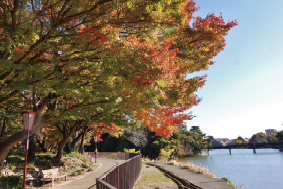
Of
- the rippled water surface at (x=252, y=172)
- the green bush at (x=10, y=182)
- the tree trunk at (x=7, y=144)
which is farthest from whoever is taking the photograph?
the rippled water surface at (x=252, y=172)

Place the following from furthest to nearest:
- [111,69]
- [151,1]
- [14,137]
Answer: [14,137] < [111,69] < [151,1]

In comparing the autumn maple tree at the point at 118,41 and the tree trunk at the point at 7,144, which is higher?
the autumn maple tree at the point at 118,41

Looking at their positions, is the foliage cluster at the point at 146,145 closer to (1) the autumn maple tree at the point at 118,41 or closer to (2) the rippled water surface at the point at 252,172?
(2) the rippled water surface at the point at 252,172

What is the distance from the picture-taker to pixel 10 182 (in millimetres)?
8961

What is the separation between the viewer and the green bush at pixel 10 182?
8613 millimetres

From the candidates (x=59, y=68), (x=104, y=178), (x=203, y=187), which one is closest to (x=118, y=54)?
(x=59, y=68)

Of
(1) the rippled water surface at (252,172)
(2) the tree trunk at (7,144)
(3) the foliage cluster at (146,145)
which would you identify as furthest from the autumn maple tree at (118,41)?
(3) the foliage cluster at (146,145)

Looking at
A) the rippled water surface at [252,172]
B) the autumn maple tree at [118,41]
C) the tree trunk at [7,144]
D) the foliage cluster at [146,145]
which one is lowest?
the rippled water surface at [252,172]

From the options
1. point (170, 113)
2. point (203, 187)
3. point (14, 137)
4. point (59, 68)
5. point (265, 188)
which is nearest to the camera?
point (59, 68)

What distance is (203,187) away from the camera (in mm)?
9188

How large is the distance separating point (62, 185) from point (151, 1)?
10.6 m

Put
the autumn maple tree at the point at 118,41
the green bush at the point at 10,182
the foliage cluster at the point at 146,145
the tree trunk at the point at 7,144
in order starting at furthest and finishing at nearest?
the foliage cluster at the point at 146,145
the tree trunk at the point at 7,144
the green bush at the point at 10,182
the autumn maple tree at the point at 118,41

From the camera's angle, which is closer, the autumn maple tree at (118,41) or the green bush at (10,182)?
the autumn maple tree at (118,41)

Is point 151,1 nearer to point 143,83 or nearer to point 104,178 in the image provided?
point 143,83
